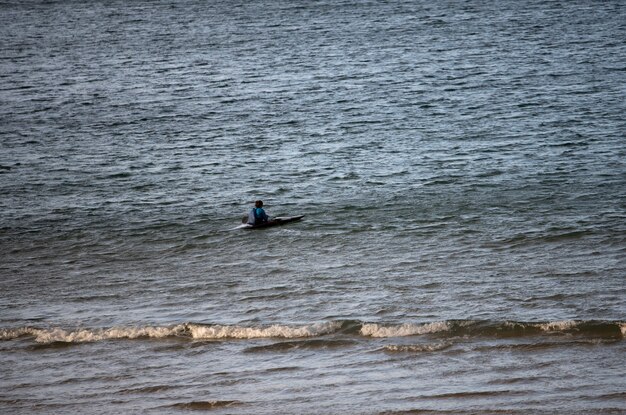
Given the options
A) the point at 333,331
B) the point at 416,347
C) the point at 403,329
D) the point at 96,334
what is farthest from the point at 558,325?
the point at 96,334

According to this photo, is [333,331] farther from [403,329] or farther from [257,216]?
[257,216]

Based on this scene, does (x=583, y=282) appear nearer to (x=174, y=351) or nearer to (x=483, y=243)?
(x=483, y=243)

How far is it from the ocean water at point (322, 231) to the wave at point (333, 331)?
0.20 feet

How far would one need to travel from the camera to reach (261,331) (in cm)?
1884

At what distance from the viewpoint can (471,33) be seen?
6944cm

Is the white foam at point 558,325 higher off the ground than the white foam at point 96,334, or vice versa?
the white foam at point 96,334

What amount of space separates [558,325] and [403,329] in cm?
293

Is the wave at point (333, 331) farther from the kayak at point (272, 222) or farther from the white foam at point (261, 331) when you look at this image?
the kayak at point (272, 222)

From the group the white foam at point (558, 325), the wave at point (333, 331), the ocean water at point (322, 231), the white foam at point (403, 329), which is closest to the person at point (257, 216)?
the ocean water at point (322, 231)

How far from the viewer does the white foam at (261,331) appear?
18672 mm

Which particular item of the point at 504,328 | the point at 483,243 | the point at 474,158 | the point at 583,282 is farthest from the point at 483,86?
the point at 504,328

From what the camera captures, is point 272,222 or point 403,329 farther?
point 272,222

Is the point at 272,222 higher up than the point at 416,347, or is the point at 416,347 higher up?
the point at 416,347

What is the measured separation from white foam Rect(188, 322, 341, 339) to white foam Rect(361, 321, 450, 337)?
2.28 feet
